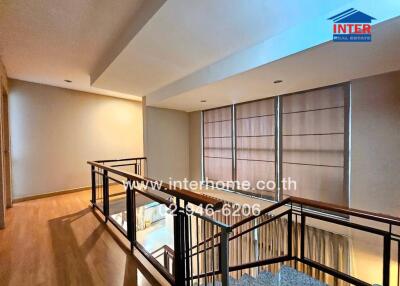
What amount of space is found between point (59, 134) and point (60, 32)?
330cm

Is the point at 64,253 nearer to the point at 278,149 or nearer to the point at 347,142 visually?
the point at 278,149

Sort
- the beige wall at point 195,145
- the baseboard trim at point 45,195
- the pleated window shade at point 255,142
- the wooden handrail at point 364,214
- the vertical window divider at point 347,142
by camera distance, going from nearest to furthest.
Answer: the wooden handrail at point 364,214
the vertical window divider at point 347,142
the pleated window shade at point 255,142
the baseboard trim at point 45,195
the beige wall at point 195,145

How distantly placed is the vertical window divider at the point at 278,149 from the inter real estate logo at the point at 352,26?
7.10 ft

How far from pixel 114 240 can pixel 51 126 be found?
3.82m

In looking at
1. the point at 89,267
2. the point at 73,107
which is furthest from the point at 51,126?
the point at 89,267

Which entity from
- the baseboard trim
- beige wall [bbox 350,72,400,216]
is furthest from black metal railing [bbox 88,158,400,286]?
the baseboard trim

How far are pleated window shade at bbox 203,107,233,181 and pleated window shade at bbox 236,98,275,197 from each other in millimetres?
290

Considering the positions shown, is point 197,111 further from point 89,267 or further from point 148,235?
point 89,267

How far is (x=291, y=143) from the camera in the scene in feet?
12.4

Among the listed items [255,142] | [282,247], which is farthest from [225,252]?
[255,142]

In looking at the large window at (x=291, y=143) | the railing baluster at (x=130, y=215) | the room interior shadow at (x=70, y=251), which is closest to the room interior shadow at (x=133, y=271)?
the railing baluster at (x=130, y=215)

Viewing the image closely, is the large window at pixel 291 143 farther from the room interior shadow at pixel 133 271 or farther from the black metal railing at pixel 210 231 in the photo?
the room interior shadow at pixel 133 271

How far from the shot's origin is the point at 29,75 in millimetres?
4133

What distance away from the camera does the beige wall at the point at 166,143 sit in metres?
5.02
